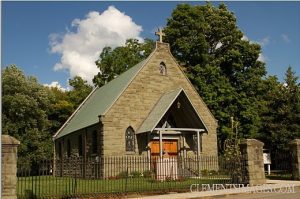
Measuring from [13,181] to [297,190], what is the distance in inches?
453

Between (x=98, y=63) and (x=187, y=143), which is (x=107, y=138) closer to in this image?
(x=187, y=143)

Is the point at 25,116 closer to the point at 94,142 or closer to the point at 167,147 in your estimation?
the point at 94,142

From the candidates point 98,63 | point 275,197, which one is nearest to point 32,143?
point 98,63

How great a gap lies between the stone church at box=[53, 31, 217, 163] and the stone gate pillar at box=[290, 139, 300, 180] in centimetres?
739

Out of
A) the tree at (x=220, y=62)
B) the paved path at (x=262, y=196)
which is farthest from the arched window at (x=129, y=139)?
the tree at (x=220, y=62)

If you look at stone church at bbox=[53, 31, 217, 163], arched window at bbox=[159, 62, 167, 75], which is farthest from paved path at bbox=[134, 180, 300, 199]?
arched window at bbox=[159, 62, 167, 75]

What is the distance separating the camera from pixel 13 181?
14367 millimetres

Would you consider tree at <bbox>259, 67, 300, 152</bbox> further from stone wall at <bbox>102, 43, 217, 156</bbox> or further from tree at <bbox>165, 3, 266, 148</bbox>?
tree at <bbox>165, 3, 266, 148</bbox>

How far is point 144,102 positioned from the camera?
29719 millimetres

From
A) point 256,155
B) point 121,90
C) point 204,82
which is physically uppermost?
point 204,82

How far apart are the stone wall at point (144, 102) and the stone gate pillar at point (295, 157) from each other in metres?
10.0

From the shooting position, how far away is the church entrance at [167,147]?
28.7 m

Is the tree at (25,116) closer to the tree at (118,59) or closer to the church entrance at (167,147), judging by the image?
the tree at (118,59)

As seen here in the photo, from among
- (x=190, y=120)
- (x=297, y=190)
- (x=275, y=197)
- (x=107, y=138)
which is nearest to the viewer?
(x=275, y=197)
